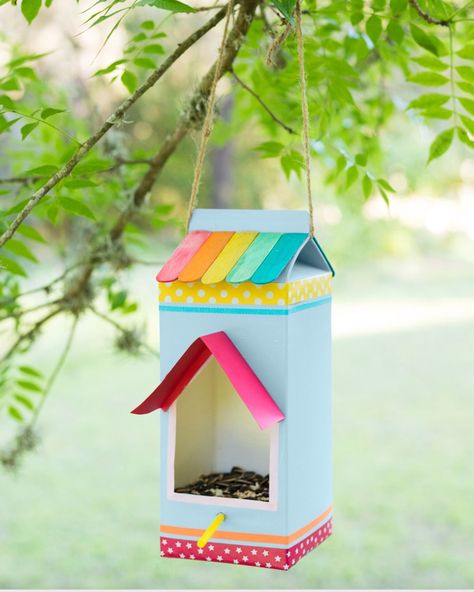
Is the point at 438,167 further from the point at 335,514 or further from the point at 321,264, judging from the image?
the point at 321,264

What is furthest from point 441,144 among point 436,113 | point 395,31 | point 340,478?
point 340,478

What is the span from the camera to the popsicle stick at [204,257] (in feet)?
2.75

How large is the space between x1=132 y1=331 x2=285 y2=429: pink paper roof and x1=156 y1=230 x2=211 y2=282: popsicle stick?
0.07m

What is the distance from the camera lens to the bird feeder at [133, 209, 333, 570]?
823 millimetres

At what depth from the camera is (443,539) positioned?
374 centimetres

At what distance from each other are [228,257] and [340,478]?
3583 mm

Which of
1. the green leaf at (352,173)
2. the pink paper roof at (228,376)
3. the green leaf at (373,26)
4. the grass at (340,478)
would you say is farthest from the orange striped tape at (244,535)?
the grass at (340,478)

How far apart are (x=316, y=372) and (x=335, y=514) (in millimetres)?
3171

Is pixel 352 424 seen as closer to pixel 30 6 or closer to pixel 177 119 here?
pixel 177 119

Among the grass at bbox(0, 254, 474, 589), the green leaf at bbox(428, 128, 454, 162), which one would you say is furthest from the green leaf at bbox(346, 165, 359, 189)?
the grass at bbox(0, 254, 474, 589)

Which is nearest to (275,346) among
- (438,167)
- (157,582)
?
(157,582)

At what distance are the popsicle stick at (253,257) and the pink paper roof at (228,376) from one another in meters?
0.06

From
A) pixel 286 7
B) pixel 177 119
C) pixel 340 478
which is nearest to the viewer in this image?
pixel 286 7

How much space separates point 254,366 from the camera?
0.84 meters
